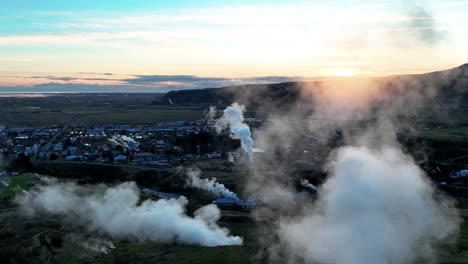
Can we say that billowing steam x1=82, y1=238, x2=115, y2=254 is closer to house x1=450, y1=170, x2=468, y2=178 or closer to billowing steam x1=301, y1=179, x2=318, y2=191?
billowing steam x1=301, y1=179, x2=318, y2=191

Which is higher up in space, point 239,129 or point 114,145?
point 239,129

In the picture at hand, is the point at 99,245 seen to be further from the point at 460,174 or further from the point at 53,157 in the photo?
the point at 53,157

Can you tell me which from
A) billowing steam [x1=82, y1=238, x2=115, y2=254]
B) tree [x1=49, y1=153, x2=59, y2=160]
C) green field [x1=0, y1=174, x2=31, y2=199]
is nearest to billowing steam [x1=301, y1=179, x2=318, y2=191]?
billowing steam [x1=82, y1=238, x2=115, y2=254]

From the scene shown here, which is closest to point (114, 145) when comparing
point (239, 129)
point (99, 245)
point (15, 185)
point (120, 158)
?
point (120, 158)

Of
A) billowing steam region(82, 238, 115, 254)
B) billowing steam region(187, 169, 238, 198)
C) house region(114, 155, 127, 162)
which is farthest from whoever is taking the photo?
house region(114, 155, 127, 162)

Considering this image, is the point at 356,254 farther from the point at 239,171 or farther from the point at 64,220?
the point at 239,171
